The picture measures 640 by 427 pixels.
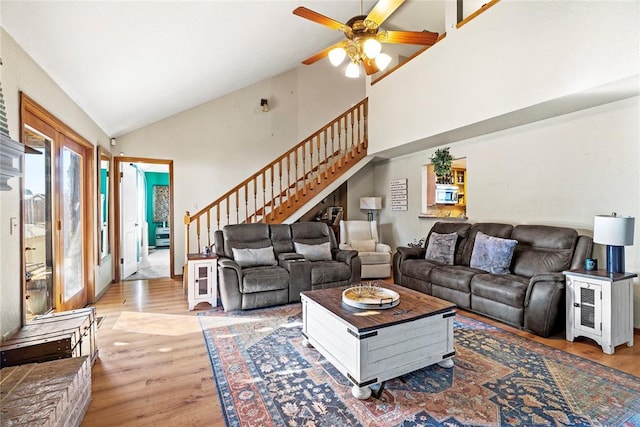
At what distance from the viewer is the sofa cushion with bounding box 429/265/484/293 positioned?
353 centimetres

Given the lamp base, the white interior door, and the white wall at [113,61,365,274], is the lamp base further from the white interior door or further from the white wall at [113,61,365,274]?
the white interior door

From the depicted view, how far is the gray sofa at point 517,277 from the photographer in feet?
9.44

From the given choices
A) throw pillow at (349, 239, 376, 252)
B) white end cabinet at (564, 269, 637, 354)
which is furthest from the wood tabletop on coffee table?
throw pillow at (349, 239, 376, 252)

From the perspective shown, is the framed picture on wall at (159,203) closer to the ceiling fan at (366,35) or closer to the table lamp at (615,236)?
the ceiling fan at (366,35)

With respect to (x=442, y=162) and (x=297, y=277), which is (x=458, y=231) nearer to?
(x=442, y=162)

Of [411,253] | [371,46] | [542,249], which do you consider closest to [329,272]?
[411,253]

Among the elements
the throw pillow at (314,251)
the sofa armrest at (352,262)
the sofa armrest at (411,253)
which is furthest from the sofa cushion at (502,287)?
the throw pillow at (314,251)

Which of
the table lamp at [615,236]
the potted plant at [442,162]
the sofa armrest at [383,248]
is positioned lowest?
the sofa armrest at [383,248]

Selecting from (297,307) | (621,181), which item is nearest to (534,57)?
(621,181)

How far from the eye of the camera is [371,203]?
6328mm

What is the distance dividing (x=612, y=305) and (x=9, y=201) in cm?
471

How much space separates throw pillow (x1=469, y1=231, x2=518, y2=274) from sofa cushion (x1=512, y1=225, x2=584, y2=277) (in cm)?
15

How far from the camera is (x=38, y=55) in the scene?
242 centimetres

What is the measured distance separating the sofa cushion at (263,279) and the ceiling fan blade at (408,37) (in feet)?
8.86
